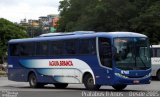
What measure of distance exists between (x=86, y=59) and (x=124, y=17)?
122ft

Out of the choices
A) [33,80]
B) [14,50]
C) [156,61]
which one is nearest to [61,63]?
[33,80]

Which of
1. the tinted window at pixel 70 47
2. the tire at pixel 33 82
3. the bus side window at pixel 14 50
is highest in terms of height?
the tinted window at pixel 70 47

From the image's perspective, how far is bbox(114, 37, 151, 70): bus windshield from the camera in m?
25.0

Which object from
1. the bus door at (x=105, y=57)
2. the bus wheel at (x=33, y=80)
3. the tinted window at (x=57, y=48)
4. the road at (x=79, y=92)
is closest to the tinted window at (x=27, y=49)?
the bus wheel at (x=33, y=80)

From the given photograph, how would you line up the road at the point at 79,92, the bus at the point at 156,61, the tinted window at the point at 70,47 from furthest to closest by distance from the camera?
the bus at the point at 156,61 < the tinted window at the point at 70,47 < the road at the point at 79,92

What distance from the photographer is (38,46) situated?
30.8m

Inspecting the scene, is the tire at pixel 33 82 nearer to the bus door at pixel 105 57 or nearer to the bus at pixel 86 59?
the bus at pixel 86 59

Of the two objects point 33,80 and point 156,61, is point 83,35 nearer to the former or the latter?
point 33,80

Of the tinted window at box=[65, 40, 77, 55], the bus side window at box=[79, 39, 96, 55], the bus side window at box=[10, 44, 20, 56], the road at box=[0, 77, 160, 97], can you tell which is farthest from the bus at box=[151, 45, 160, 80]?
the bus side window at box=[79, 39, 96, 55]

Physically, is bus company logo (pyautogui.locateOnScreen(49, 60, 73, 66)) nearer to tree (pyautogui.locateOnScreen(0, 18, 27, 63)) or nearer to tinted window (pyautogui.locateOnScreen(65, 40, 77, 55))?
tinted window (pyautogui.locateOnScreen(65, 40, 77, 55))

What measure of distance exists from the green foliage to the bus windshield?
32.8m

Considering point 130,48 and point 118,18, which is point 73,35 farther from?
point 118,18

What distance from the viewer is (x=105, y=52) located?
83.6 ft

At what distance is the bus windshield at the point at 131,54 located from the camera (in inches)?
982
